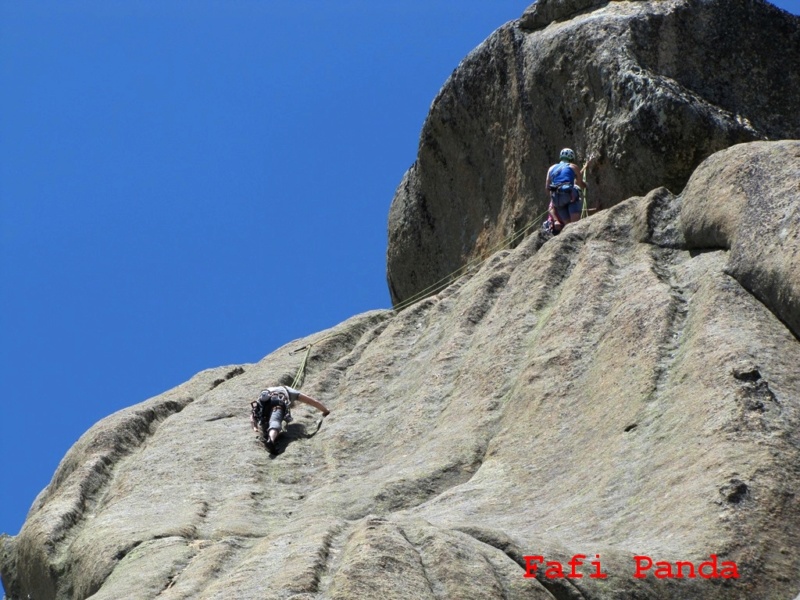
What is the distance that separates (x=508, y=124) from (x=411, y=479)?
14070mm

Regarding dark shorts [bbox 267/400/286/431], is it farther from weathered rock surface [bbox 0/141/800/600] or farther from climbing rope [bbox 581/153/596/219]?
climbing rope [bbox 581/153/596/219]

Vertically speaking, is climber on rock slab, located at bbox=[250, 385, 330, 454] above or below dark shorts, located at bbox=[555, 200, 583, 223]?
below

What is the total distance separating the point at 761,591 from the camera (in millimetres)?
11180

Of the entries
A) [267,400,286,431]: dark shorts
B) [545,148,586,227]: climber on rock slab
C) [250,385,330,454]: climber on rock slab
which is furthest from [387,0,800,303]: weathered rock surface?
[267,400,286,431]: dark shorts

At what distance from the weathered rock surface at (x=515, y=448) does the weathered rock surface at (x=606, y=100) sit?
2.98m

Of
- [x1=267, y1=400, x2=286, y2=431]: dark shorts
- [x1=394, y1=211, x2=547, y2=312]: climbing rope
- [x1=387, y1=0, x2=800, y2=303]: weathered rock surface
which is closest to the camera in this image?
[x1=267, y1=400, x2=286, y2=431]: dark shorts

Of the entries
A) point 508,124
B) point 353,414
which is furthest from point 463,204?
point 353,414

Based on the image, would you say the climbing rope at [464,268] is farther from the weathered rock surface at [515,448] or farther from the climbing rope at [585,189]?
the weathered rock surface at [515,448]

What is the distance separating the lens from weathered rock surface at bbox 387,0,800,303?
24.5m

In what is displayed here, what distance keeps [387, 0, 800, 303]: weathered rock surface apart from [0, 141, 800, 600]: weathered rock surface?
298 cm

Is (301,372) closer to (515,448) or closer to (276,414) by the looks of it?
(276,414)

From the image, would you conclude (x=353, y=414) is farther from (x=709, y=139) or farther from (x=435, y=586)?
(x=435, y=586)

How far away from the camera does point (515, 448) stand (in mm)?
16109

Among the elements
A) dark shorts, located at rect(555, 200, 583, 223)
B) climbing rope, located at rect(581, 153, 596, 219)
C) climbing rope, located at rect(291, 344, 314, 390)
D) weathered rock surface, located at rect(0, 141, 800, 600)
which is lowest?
weathered rock surface, located at rect(0, 141, 800, 600)
